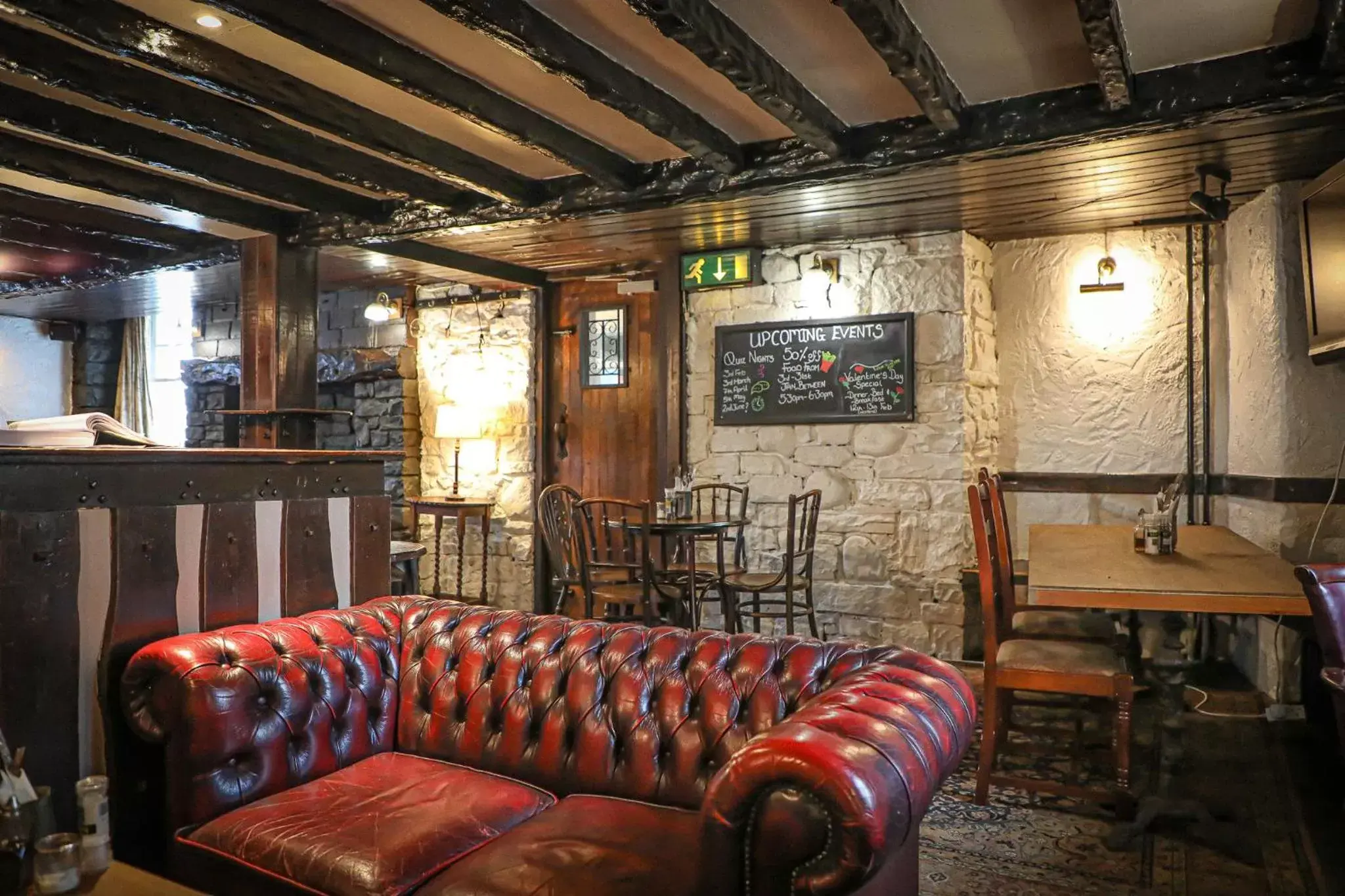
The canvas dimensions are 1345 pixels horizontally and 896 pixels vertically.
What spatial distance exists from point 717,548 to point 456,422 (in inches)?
96.9

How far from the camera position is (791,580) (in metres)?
4.64

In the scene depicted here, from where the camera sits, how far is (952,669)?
199cm

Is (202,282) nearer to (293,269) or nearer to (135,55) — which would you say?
(293,269)

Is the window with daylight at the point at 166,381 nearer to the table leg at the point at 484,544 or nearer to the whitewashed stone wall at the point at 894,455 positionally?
the table leg at the point at 484,544

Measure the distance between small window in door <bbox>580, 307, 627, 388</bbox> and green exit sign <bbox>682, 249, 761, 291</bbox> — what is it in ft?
2.32

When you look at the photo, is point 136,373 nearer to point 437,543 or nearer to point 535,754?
point 437,543

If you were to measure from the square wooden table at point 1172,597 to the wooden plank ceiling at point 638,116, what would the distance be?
1.44 m

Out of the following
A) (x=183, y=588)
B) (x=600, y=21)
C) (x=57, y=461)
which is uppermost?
(x=600, y=21)

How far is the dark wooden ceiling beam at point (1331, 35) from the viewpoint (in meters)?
2.55

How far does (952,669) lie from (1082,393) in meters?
3.70

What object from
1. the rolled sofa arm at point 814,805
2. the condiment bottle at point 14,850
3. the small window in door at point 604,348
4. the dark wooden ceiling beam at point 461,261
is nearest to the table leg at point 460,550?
the small window in door at point 604,348

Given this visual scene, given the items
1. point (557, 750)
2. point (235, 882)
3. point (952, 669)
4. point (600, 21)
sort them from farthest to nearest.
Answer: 1. point (600, 21)
2. point (557, 750)
3. point (952, 669)
4. point (235, 882)

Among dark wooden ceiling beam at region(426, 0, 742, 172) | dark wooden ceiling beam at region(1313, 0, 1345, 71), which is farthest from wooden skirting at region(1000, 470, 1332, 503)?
dark wooden ceiling beam at region(426, 0, 742, 172)

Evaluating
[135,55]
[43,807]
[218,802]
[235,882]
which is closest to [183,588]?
[218,802]
